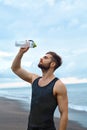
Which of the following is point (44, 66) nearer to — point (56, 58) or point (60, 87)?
point (56, 58)

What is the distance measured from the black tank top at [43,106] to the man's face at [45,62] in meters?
0.24

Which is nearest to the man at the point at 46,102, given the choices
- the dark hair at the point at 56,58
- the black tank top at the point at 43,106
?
the black tank top at the point at 43,106

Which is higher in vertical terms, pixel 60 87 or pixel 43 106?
pixel 60 87

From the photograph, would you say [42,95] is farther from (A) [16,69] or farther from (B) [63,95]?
(A) [16,69]

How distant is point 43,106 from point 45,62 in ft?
1.80

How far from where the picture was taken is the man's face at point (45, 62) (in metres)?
5.44

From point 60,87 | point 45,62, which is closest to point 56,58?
point 45,62

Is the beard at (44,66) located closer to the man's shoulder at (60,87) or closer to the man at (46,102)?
the man at (46,102)

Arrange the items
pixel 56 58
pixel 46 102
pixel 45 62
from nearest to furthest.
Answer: pixel 46 102 < pixel 45 62 < pixel 56 58

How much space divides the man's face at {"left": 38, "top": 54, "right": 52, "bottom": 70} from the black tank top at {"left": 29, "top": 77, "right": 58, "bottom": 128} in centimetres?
24

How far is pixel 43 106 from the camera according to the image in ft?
17.7

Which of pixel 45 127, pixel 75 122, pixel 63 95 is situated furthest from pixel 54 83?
pixel 75 122

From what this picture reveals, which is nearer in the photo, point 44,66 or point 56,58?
point 44,66

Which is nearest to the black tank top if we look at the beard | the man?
the man
